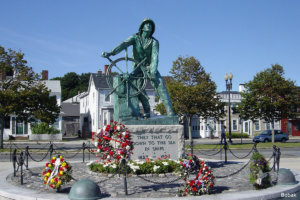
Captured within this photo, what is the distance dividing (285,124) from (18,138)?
38.5 metres

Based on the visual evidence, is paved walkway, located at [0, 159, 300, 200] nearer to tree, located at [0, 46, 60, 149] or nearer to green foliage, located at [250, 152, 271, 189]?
green foliage, located at [250, 152, 271, 189]

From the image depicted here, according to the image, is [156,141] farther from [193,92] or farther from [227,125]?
[227,125]

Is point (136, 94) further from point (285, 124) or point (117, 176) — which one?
point (285, 124)

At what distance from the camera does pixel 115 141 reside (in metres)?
8.27

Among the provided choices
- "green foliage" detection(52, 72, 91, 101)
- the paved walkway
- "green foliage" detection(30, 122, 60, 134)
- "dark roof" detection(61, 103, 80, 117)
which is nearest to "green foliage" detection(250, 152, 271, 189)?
the paved walkway

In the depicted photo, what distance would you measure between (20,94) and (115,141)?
16.7 m

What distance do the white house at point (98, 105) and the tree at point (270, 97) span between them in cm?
1405

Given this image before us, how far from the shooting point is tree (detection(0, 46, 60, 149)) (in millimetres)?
22736

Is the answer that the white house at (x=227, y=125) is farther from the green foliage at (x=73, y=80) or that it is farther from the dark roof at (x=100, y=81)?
the green foliage at (x=73, y=80)

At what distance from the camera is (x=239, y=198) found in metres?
7.28

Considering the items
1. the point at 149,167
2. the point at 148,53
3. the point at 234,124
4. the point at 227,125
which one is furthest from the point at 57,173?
the point at 234,124

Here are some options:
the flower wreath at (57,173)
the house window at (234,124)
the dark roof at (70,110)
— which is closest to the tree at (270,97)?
the house window at (234,124)

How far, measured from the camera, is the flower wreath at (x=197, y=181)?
297 inches

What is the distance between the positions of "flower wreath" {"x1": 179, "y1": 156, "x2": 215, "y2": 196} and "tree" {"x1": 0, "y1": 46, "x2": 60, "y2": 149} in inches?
694
